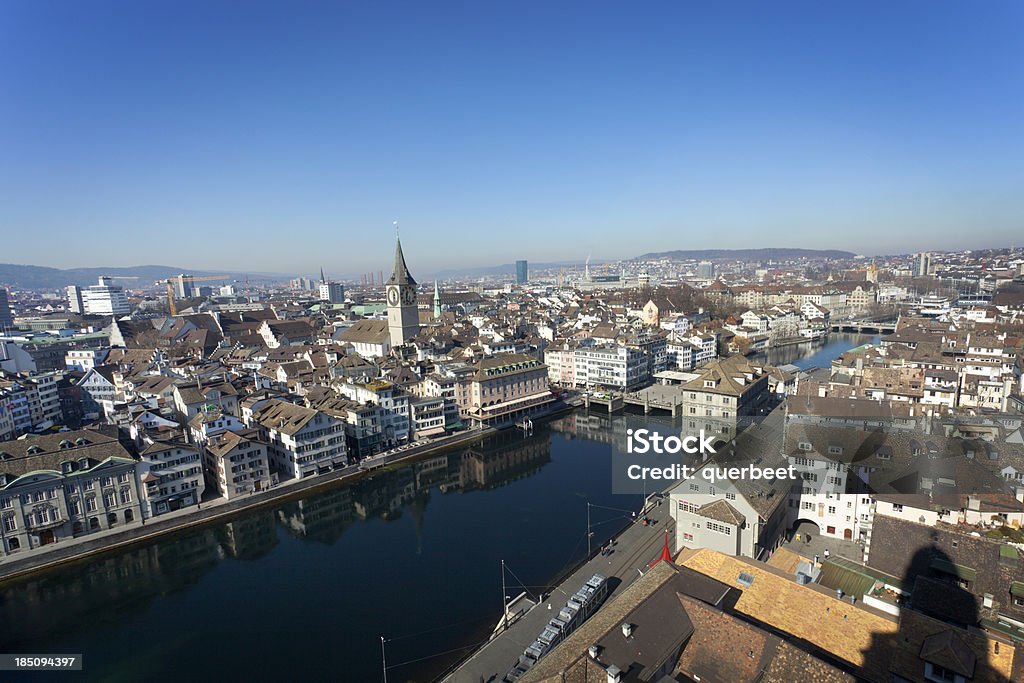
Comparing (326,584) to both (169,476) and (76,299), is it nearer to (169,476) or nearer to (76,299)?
(169,476)

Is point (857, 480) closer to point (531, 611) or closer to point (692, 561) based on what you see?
point (692, 561)

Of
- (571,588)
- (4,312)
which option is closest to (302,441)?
(571,588)

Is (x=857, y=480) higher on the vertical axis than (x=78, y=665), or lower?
higher

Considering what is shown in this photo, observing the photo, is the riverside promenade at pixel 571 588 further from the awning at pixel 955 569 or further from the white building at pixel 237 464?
the white building at pixel 237 464

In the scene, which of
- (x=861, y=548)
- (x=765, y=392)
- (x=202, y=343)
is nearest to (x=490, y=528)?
(x=861, y=548)

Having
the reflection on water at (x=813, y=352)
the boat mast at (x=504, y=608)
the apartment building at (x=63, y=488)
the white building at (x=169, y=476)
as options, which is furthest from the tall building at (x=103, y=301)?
the boat mast at (x=504, y=608)

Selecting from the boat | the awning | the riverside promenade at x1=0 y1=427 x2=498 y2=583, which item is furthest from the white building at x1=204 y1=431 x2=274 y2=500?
the awning

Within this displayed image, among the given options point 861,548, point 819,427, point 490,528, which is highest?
point 819,427
